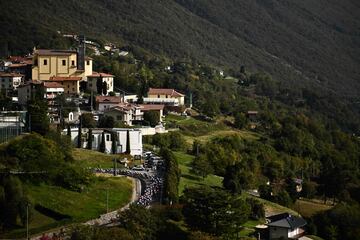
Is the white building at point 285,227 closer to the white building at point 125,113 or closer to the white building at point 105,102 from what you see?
the white building at point 125,113

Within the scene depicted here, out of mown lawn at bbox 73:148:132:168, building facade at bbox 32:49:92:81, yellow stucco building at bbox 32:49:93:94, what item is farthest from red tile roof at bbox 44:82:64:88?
mown lawn at bbox 73:148:132:168

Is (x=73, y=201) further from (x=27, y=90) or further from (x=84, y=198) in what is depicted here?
(x=27, y=90)

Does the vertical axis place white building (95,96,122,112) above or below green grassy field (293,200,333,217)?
above

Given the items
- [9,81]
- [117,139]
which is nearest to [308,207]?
[117,139]

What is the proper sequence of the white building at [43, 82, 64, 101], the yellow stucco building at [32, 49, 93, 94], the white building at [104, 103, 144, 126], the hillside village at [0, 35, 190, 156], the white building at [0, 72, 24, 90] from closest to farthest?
the hillside village at [0, 35, 190, 156] → the white building at [104, 103, 144, 126] → the white building at [43, 82, 64, 101] → the yellow stucco building at [32, 49, 93, 94] → the white building at [0, 72, 24, 90]

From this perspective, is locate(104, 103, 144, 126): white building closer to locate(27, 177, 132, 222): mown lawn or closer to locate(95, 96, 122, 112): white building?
locate(95, 96, 122, 112): white building

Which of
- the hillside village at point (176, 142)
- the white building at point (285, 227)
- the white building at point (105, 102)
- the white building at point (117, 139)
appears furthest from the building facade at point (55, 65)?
the white building at point (285, 227)

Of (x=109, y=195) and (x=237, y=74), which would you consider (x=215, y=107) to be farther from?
(x=237, y=74)
